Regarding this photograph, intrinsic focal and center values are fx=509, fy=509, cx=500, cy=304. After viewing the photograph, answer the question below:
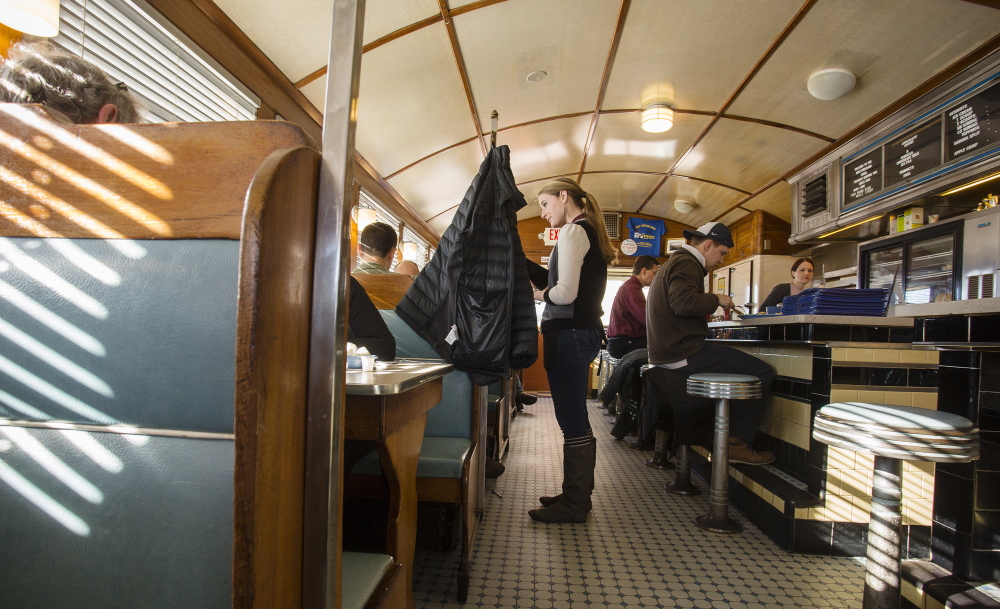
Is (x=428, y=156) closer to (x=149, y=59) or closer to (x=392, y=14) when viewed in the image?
(x=392, y=14)

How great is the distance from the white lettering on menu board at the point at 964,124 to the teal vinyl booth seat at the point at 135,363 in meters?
4.68

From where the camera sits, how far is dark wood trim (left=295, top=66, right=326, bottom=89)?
3463mm

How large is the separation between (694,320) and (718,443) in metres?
0.70

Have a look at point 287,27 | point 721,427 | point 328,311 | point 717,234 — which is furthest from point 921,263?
point 328,311

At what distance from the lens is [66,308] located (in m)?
0.71

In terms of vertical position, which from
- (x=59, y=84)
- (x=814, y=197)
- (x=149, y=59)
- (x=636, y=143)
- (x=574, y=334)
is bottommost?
(x=574, y=334)

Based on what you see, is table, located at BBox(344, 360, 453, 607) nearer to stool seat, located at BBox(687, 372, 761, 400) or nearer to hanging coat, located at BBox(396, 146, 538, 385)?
hanging coat, located at BBox(396, 146, 538, 385)

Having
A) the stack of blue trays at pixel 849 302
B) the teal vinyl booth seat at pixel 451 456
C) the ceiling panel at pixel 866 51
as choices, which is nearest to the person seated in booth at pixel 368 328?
the teal vinyl booth seat at pixel 451 456

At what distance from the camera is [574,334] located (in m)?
2.42

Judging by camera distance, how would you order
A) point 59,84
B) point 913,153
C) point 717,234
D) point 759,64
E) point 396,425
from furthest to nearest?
1. point 913,153
2. point 759,64
3. point 717,234
4. point 396,425
5. point 59,84

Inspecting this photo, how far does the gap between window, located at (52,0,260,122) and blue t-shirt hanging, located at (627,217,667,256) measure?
7.22 m

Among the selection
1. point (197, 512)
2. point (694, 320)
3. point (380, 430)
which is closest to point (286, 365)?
point (197, 512)

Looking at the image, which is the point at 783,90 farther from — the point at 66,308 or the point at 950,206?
the point at 66,308

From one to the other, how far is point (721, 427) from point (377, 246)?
2.06 m
